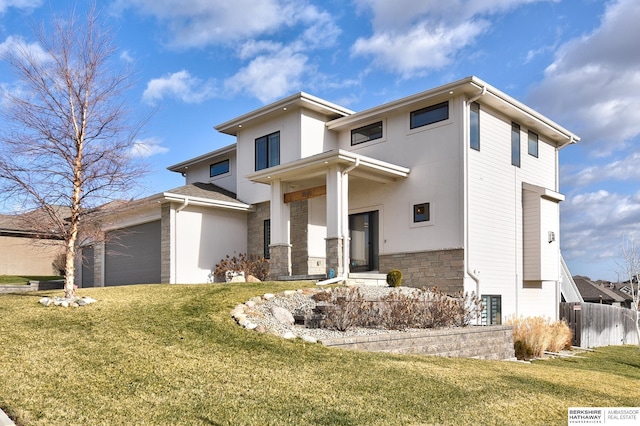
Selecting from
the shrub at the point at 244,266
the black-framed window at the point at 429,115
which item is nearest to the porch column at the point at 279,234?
the shrub at the point at 244,266

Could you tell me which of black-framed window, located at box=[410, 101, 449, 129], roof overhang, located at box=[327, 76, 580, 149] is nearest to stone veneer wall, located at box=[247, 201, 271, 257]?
roof overhang, located at box=[327, 76, 580, 149]

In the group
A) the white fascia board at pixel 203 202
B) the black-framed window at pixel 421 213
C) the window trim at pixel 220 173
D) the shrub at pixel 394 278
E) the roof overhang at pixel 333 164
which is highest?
the window trim at pixel 220 173

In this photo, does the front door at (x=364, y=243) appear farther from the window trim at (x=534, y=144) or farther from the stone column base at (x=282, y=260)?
the window trim at (x=534, y=144)

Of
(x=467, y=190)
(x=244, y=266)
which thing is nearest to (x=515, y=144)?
(x=467, y=190)

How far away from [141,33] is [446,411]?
10298 mm

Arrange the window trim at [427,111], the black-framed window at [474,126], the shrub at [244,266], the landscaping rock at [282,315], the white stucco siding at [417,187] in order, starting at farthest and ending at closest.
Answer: the shrub at [244,266]
the window trim at [427,111]
the black-framed window at [474,126]
the white stucco siding at [417,187]
the landscaping rock at [282,315]

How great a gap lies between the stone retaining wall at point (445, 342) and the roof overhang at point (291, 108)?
905 centimetres

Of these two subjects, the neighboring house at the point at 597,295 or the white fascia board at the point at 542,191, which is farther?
the neighboring house at the point at 597,295

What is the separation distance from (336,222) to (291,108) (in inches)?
191

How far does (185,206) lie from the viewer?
1788cm

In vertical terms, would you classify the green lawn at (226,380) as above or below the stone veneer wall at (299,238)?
below

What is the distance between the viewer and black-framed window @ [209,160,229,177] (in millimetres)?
22125

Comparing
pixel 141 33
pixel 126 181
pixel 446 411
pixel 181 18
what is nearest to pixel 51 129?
pixel 126 181

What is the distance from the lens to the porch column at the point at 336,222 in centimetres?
1493
